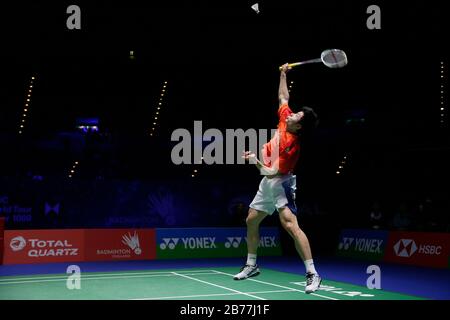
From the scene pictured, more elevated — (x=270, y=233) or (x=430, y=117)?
(x=430, y=117)

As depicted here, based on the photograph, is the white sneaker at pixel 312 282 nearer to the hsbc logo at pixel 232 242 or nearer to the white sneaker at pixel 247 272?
the white sneaker at pixel 247 272

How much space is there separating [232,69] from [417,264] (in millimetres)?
7216

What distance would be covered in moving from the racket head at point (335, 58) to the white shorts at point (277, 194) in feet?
5.33

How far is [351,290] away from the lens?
8125 mm

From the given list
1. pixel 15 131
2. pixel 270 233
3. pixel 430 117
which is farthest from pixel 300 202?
pixel 15 131

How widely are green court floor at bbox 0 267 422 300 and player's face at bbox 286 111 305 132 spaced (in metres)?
2.47

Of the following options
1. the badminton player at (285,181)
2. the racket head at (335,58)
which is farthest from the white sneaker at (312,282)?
the racket head at (335,58)

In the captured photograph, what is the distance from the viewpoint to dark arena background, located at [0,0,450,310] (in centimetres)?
970

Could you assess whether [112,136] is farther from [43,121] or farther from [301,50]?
[301,50]

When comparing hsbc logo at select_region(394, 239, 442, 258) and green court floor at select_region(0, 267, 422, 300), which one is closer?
green court floor at select_region(0, 267, 422, 300)

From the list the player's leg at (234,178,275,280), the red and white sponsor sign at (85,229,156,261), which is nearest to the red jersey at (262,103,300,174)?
the player's leg at (234,178,275,280)

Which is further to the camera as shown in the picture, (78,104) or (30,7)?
(78,104)

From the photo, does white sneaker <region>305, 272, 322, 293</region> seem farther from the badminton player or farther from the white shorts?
the white shorts

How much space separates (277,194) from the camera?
6105mm
